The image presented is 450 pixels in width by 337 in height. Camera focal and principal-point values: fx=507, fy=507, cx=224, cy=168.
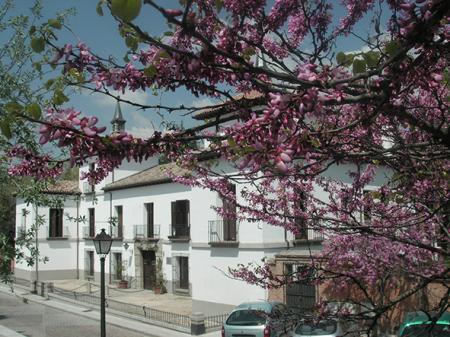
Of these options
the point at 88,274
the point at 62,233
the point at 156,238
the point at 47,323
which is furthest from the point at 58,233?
the point at 47,323

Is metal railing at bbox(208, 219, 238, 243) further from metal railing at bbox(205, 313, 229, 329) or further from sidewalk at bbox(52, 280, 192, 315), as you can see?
sidewalk at bbox(52, 280, 192, 315)

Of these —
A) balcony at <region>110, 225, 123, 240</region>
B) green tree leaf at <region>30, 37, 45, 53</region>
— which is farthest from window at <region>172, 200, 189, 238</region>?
A: green tree leaf at <region>30, 37, 45, 53</region>

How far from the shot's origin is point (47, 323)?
2158 centimetres

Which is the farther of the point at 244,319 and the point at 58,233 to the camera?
the point at 58,233

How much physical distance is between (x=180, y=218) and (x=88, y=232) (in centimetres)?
1230

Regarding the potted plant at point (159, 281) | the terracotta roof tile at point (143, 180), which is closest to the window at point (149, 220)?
the terracotta roof tile at point (143, 180)

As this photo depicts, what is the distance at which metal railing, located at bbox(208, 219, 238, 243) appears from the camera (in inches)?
780

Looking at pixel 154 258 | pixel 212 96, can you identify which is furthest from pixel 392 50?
pixel 154 258

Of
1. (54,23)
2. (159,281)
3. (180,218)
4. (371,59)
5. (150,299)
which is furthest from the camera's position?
(159,281)

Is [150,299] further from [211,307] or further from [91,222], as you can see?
[91,222]

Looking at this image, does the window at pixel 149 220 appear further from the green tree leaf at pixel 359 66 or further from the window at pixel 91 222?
the green tree leaf at pixel 359 66

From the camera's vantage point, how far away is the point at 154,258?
2964cm

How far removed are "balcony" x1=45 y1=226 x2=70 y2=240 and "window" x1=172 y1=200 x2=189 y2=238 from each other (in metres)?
13.9

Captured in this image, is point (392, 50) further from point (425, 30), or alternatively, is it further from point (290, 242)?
point (290, 242)
